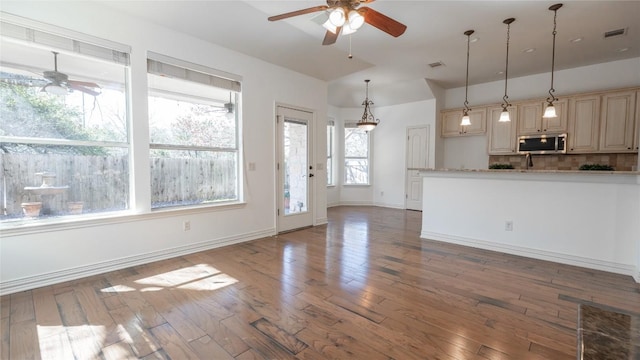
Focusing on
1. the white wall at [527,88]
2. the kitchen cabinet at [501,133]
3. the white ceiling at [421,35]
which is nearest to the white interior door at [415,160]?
the white wall at [527,88]

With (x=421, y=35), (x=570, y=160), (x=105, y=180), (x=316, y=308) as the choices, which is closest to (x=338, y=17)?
(x=421, y=35)

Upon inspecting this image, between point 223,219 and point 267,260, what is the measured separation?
3.43 ft

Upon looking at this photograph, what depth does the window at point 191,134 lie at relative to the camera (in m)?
3.45

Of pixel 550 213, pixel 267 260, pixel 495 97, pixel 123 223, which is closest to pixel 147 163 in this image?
pixel 123 223

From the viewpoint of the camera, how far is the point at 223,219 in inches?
159

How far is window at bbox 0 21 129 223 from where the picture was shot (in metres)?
2.58

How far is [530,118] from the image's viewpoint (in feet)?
18.5

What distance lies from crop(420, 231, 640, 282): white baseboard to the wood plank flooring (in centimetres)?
12

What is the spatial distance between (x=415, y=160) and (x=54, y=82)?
6.76 metres

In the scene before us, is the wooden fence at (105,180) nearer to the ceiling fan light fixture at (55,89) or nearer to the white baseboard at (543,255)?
the ceiling fan light fixture at (55,89)

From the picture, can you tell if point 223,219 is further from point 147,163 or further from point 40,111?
point 40,111

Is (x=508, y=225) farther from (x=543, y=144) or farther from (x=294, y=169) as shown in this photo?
(x=294, y=169)

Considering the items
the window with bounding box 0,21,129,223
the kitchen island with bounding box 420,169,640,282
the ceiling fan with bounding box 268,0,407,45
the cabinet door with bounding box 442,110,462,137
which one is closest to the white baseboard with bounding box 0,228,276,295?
the window with bounding box 0,21,129,223

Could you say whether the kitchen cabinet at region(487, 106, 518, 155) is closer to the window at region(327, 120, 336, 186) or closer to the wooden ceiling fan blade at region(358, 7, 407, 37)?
the window at region(327, 120, 336, 186)
